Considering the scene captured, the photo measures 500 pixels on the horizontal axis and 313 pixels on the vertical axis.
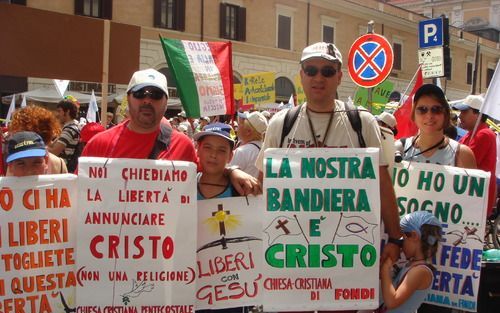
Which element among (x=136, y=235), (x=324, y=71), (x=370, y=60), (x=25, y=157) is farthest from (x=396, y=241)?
(x=370, y=60)

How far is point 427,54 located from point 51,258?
24.6 feet

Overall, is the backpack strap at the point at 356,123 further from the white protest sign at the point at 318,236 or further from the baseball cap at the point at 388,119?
the baseball cap at the point at 388,119

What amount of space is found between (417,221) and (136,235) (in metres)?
1.50

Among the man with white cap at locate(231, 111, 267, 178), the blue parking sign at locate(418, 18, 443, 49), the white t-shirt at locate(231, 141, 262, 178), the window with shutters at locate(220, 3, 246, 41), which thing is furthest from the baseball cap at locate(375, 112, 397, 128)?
the window with shutters at locate(220, 3, 246, 41)

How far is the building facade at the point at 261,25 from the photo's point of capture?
77.6 ft

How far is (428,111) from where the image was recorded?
3.47 meters

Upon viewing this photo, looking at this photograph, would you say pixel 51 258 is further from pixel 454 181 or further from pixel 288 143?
pixel 454 181

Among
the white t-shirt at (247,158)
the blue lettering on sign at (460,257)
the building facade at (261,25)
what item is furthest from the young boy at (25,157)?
the building facade at (261,25)

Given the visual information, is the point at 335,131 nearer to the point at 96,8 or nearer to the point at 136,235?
the point at 136,235

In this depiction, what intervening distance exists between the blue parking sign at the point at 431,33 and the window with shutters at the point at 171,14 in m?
17.4

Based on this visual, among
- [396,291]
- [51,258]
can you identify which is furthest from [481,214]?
[51,258]

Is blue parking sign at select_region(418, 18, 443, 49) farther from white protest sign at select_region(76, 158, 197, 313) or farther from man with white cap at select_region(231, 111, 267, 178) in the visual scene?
white protest sign at select_region(76, 158, 197, 313)

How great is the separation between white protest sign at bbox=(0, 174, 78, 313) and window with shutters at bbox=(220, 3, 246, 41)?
1001 inches

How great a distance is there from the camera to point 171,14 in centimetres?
2552
